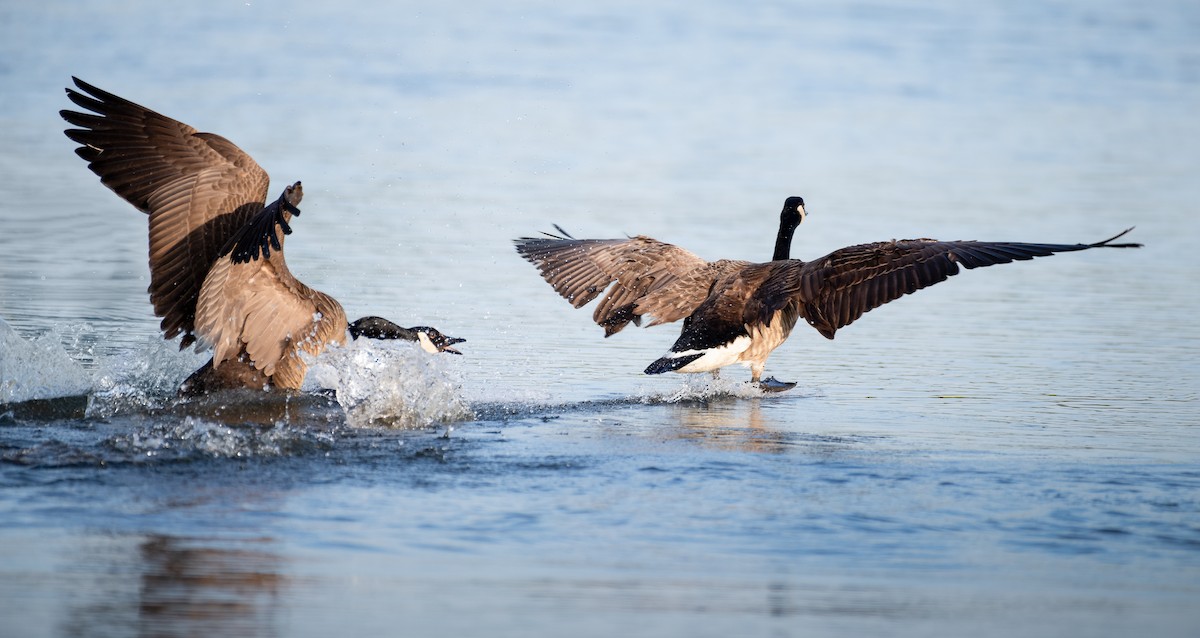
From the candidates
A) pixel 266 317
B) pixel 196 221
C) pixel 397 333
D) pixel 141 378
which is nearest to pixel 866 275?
pixel 397 333

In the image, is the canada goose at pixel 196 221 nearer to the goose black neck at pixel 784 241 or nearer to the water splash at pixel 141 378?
the water splash at pixel 141 378

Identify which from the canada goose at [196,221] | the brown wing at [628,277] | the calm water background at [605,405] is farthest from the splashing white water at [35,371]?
the brown wing at [628,277]

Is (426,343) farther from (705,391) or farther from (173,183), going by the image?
(705,391)

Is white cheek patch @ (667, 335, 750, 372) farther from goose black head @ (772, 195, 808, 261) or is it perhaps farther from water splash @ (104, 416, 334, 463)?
water splash @ (104, 416, 334, 463)

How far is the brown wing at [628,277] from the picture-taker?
9477 millimetres

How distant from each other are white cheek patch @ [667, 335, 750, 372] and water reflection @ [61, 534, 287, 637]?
12.6 ft

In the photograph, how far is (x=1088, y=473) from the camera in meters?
6.77

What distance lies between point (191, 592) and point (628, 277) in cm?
543

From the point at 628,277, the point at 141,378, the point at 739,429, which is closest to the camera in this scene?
the point at 739,429

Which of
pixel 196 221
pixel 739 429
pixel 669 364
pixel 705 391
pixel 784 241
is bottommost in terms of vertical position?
pixel 739 429

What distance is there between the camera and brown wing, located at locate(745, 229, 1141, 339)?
8148 mm

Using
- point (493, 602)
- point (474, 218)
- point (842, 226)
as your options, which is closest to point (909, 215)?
point (842, 226)

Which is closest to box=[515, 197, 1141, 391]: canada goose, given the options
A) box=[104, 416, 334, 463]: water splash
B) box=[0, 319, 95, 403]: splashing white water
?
box=[104, 416, 334, 463]: water splash

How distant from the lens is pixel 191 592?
15.4 feet
